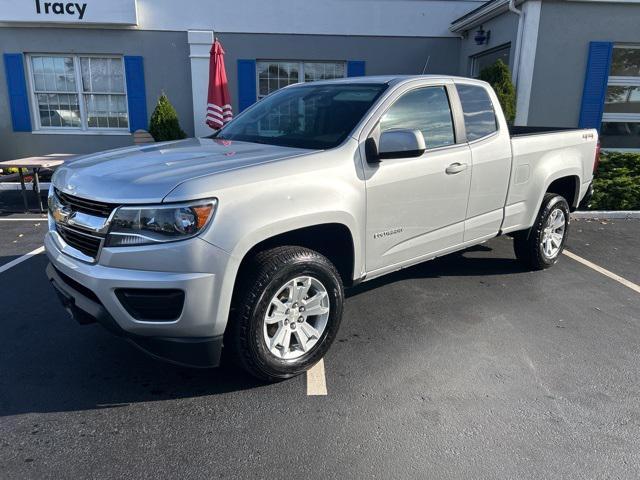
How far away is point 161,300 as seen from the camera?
264cm

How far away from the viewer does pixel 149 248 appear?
260 centimetres

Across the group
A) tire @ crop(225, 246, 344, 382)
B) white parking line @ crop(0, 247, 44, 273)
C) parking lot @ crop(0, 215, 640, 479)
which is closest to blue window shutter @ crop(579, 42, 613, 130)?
parking lot @ crop(0, 215, 640, 479)

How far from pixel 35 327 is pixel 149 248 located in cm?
199

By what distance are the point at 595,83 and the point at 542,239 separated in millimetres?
5997

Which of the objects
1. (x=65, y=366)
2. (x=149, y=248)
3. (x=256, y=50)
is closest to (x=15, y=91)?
(x=256, y=50)

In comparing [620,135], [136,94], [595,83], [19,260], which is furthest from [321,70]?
[19,260]

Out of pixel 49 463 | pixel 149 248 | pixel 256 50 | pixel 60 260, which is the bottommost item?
pixel 49 463

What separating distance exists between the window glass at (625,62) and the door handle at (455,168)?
308 inches

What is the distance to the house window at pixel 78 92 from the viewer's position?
11508mm

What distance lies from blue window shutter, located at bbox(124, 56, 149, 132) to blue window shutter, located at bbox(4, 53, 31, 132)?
7.70ft

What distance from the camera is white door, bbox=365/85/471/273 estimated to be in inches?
137

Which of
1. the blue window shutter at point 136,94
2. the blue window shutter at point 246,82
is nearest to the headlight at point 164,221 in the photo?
the blue window shutter at point 246,82

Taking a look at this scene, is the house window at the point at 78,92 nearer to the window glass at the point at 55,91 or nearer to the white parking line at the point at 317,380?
the window glass at the point at 55,91

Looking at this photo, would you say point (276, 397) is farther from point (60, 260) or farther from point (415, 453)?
point (60, 260)
